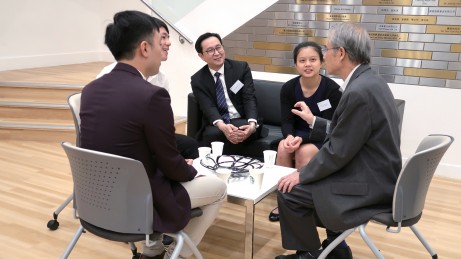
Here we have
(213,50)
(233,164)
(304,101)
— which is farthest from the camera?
(213,50)

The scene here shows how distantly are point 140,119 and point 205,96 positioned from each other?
200cm

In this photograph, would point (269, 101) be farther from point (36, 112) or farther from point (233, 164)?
point (36, 112)

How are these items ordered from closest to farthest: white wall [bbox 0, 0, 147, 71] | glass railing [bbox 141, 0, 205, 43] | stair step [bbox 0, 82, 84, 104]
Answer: glass railing [bbox 141, 0, 205, 43]
stair step [bbox 0, 82, 84, 104]
white wall [bbox 0, 0, 147, 71]

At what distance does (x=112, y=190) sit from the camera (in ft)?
5.85

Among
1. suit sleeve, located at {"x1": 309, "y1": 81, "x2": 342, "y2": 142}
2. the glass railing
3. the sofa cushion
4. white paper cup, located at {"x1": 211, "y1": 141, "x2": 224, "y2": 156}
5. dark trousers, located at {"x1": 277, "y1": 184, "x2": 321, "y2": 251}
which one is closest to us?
dark trousers, located at {"x1": 277, "y1": 184, "x2": 321, "y2": 251}

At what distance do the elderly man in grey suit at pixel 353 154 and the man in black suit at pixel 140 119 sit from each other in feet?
1.90

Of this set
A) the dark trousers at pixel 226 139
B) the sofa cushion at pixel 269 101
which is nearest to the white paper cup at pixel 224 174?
the dark trousers at pixel 226 139

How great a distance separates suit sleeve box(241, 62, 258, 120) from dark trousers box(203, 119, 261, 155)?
0.10 meters

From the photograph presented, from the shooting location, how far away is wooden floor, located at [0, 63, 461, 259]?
2703mm

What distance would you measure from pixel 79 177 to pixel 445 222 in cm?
260

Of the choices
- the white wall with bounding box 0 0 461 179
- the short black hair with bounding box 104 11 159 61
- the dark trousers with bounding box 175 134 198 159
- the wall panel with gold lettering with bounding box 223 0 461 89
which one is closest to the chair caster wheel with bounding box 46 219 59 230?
the dark trousers with bounding box 175 134 198 159

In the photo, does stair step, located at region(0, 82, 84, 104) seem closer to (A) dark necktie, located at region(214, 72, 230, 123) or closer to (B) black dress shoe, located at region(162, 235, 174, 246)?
(A) dark necktie, located at region(214, 72, 230, 123)

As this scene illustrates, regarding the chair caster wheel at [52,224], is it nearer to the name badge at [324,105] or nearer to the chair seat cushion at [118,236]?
the chair seat cushion at [118,236]

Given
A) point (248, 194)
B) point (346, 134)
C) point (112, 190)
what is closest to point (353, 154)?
point (346, 134)
